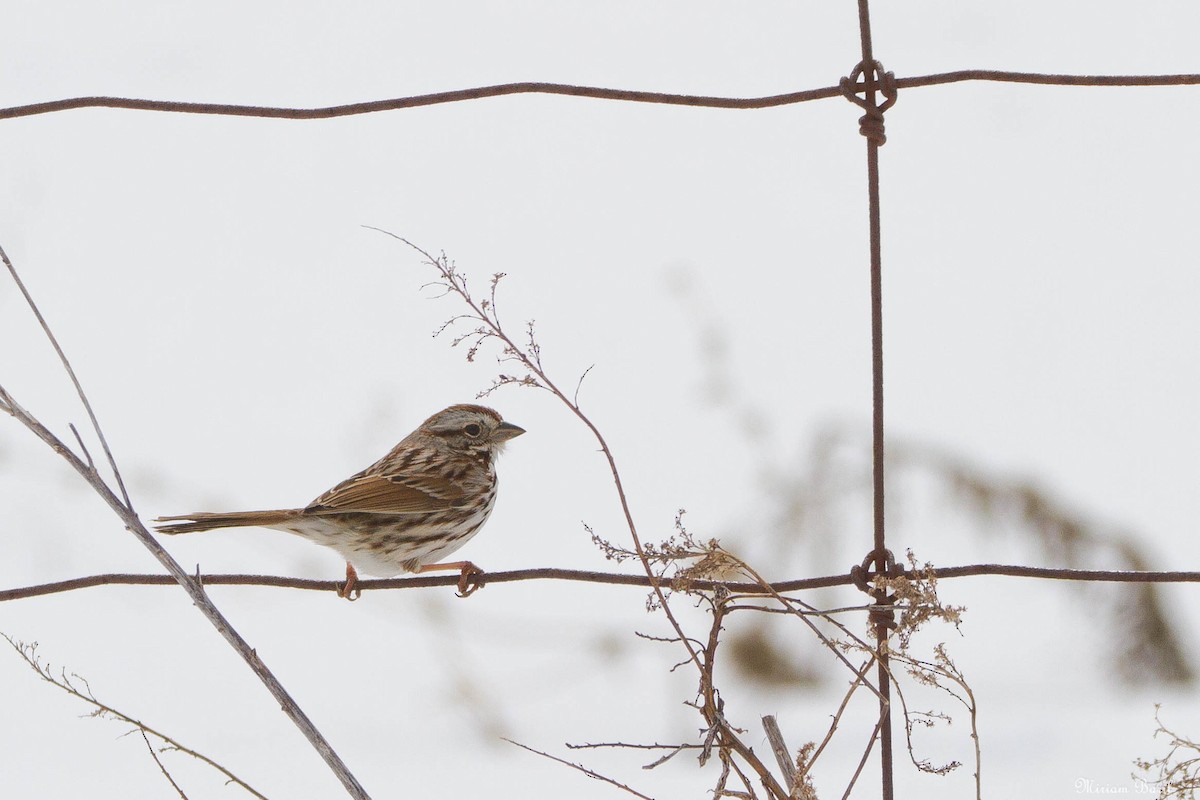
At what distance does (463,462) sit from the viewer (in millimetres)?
4230

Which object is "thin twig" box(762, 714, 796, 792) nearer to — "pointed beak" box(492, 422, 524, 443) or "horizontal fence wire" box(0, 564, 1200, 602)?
"horizontal fence wire" box(0, 564, 1200, 602)

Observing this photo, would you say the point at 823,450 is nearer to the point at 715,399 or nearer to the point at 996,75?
the point at 715,399

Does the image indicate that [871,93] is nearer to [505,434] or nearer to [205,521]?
[205,521]

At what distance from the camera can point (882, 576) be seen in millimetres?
2170

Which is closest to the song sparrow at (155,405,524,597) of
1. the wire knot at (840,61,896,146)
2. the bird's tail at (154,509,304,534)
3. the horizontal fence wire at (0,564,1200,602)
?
the bird's tail at (154,509,304,534)

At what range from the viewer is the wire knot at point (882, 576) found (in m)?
2.18

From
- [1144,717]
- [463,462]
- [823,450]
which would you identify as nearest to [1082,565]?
[1144,717]

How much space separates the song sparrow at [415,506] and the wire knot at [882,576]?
1.56 meters

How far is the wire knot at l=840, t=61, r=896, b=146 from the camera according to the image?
2.24 meters

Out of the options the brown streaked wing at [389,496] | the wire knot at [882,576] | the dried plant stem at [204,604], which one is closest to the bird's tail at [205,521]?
the brown streaked wing at [389,496]

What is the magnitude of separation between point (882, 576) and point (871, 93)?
834 millimetres

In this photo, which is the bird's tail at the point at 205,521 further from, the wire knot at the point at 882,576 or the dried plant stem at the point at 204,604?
the wire knot at the point at 882,576

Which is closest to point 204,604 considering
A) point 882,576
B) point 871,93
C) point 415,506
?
point 882,576

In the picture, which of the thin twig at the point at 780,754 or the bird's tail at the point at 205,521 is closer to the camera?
the thin twig at the point at 780,754
